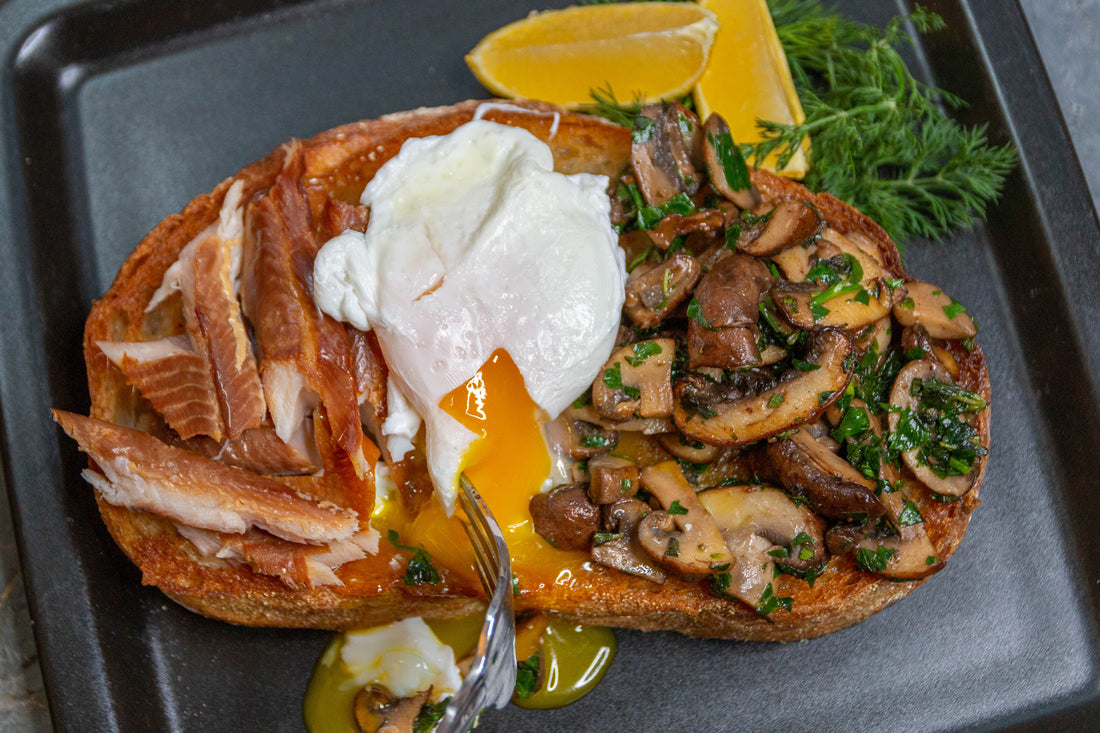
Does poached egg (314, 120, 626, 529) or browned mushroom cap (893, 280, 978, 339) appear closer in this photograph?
poached egg (314, 120, 626, 529)

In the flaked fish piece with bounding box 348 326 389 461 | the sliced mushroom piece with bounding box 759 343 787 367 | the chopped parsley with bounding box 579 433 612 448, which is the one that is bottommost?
the chopped parsley with bounding box 579 433 612 448

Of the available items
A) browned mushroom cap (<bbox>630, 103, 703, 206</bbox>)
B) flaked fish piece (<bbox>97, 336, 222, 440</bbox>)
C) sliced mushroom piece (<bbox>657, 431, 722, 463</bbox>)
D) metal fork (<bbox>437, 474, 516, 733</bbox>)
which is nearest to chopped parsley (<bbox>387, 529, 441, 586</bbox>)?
metal fork (<bbox>437, 474, 516, 733</bbox>)

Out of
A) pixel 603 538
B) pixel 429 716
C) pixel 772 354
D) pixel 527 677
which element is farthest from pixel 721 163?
pixel 429 716

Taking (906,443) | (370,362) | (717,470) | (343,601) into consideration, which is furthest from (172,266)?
(906,443)

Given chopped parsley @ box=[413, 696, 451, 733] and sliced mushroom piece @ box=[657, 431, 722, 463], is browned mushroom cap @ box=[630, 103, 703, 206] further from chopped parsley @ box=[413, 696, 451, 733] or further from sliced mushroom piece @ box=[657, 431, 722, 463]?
chopped parsley @ box=[413, 696, 451, 733]

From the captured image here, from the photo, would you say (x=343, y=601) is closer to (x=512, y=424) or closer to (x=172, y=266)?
(x=512, y=424)

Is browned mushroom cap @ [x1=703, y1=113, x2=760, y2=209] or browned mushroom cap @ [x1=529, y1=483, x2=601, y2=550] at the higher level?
browned mushroom cap @ [x1=703, y1=113, x2=760, y2=209]
